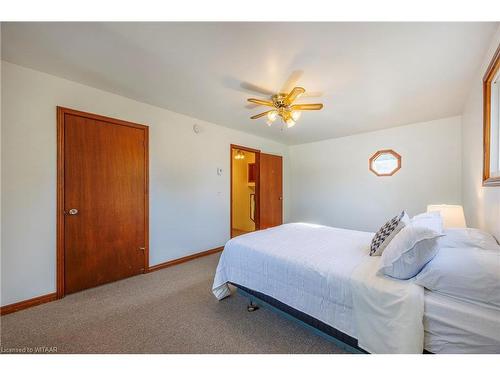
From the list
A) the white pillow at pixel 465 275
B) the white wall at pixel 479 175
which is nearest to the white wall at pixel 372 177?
the white wall at pixel 479 175

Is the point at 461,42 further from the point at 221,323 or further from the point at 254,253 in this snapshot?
the point at 221,323

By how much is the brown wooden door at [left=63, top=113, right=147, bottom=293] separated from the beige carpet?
317 millimetres

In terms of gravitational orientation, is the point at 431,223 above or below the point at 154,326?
above

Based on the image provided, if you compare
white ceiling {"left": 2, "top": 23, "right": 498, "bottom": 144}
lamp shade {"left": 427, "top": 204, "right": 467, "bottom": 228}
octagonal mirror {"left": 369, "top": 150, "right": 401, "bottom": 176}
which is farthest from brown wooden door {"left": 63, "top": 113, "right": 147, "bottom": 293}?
octagonal mirror {"left": 369, "top": 150, "right": 401, "bottom": 176}

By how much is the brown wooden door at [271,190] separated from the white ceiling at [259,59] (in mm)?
2140

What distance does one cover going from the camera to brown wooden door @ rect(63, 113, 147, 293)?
2217mm

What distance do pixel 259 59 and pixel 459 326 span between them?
2.20 metres

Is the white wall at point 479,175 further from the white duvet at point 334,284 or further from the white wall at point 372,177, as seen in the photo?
the white duvet at point 334,284

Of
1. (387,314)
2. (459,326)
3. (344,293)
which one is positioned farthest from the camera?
(344,293)

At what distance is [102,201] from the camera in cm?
243

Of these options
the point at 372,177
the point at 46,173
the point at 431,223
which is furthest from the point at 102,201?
the point at 372,177

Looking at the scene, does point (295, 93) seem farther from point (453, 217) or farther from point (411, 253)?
point (453, 217)
